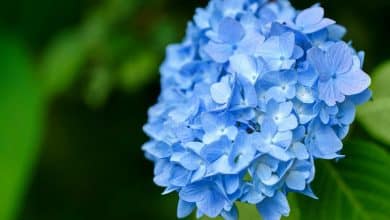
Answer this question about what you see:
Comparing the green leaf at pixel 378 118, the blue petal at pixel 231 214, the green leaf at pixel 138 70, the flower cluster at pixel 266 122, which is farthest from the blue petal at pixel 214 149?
the green leaf at pixel 138 70

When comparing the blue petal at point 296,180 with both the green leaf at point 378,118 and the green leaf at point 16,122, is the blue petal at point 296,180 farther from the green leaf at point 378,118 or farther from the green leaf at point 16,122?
the green leaf at point 16,122

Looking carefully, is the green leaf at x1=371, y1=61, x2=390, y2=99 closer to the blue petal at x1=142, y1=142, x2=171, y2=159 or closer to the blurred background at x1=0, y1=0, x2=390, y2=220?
the blurred background at x1=0, y1=0, x2=390, y2=220

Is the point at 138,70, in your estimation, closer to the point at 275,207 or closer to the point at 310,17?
the point at 310,17

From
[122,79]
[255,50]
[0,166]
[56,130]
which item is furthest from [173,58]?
[56,130]

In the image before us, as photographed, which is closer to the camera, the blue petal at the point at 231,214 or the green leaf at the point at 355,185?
the blue petal at the point at 231,214

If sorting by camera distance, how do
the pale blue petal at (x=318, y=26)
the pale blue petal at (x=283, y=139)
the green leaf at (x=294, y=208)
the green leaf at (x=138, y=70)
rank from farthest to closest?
the green leaf at (x=138, y=70) < the green leaf at (x=294, y=208) < the pale blue petal at (x=318, y=26) < the pale blue petal at (x=283, y=139)

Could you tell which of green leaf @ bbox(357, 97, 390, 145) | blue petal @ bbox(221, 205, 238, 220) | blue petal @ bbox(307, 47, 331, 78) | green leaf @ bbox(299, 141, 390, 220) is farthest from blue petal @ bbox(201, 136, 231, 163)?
green leaf @ bbox(357, 97, 390, 145)
